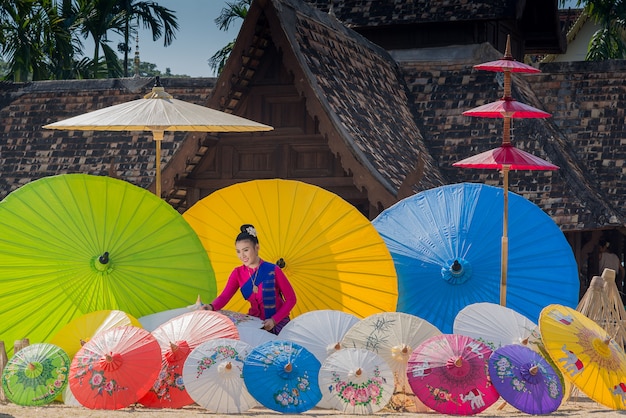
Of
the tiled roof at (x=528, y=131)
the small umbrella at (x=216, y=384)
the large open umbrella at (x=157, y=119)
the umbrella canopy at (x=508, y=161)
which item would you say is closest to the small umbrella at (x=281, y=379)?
the small umbrella at (x=216, y=384)

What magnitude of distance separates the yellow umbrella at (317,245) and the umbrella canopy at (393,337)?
1.21 metres

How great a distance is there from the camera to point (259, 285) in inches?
366

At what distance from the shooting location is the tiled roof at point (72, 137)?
17.2 metres

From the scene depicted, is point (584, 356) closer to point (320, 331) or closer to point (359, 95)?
point (320, 331)

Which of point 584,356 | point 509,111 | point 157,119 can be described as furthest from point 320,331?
point 157,119

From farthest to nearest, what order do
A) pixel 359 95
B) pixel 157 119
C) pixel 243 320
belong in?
1. pixel 359 95
2. pixel 157 119
3. pixel 243 320

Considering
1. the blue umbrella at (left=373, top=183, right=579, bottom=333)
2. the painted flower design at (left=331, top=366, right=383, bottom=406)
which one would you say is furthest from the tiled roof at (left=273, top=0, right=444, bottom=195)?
the painted flower design at (left=331, top=366, right=383, bottom=406)

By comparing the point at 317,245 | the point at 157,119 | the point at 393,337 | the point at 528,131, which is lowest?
the point at 393,337

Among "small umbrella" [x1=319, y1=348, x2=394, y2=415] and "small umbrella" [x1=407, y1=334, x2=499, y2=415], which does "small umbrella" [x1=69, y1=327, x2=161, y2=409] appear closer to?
"small umbrella" [x1=319, y1=348, x2=394, y2=415]

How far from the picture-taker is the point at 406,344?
28.0 feet

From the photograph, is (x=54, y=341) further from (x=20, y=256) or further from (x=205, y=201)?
(x=205, y=201)

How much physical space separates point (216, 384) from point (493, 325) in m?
2.15

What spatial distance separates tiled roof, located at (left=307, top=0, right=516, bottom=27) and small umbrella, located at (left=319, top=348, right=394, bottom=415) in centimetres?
1131

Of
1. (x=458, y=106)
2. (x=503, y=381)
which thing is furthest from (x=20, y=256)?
(x=458, y=106)
